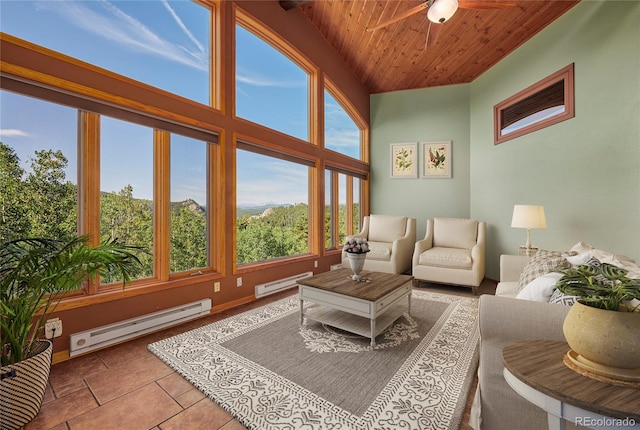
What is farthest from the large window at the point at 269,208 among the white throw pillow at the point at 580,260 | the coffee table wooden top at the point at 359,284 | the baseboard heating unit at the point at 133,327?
the white throw pillow at the point at 580,260

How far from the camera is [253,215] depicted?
358 cm

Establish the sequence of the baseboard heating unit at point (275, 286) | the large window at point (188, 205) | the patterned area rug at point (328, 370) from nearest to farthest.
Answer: the patterned area rug at point (328, 370) < the large window at point (188, 205) < the baseboard heating unit at point (275, 286)

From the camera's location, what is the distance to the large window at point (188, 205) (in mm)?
2746

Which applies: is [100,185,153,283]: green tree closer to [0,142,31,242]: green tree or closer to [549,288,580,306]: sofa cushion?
[0,142,31,242]: green tree

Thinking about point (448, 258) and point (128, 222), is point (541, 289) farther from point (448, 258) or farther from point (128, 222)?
point (128, 222)

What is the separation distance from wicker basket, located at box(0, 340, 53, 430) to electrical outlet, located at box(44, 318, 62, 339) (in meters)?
0.48

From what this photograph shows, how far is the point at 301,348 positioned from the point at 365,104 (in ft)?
17.2

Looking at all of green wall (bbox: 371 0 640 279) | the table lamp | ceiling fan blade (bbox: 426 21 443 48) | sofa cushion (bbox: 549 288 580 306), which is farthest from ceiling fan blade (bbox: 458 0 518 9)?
sofa cushion (bbox: 549 288 580 306)

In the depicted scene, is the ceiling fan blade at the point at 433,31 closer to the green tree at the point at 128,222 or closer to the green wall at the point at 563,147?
the green wall at the point at 563,147

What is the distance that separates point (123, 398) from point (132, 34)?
291cm

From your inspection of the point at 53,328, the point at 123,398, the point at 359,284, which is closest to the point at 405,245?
the point at 359,284

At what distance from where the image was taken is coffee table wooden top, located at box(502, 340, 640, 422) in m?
0.73

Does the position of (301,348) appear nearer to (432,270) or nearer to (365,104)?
(432,270)

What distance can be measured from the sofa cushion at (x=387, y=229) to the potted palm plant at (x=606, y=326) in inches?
152
